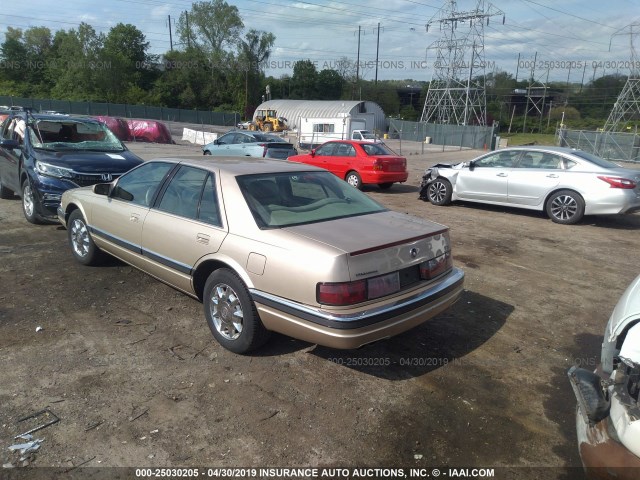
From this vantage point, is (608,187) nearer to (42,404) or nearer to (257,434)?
(257,434)

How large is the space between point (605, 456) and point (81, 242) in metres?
5.68

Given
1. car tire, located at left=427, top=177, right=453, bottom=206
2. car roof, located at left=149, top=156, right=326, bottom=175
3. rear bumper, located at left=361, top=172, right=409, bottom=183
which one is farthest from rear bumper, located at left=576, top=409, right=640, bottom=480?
rear bumper, located at left=361, top=172, right=409, bottom=183

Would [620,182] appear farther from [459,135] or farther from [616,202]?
[459,135]

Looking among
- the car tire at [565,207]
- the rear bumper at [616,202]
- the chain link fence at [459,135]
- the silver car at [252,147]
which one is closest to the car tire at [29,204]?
the silver car at [252,147]

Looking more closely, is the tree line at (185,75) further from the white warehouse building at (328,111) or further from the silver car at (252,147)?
the silver car at (252,147)

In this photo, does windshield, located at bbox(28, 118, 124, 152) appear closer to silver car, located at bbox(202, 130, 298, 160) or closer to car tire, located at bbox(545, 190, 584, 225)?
silver car, located at bbox(202, 130, 298, 160)

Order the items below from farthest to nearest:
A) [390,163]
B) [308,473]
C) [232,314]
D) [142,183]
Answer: [390,163], [142,183], [232,314], [308,473]

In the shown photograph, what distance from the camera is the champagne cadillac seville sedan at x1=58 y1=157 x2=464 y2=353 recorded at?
127 inches

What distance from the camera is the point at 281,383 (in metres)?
3.50

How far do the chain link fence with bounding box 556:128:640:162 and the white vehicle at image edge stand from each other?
30.4 meters

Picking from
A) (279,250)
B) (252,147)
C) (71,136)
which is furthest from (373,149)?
(279,250)

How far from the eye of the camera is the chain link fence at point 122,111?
177ft

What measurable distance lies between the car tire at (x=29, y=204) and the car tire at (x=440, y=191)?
8301 millimetres

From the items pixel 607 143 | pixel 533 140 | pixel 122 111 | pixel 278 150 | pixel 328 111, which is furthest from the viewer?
pixel 328 111
